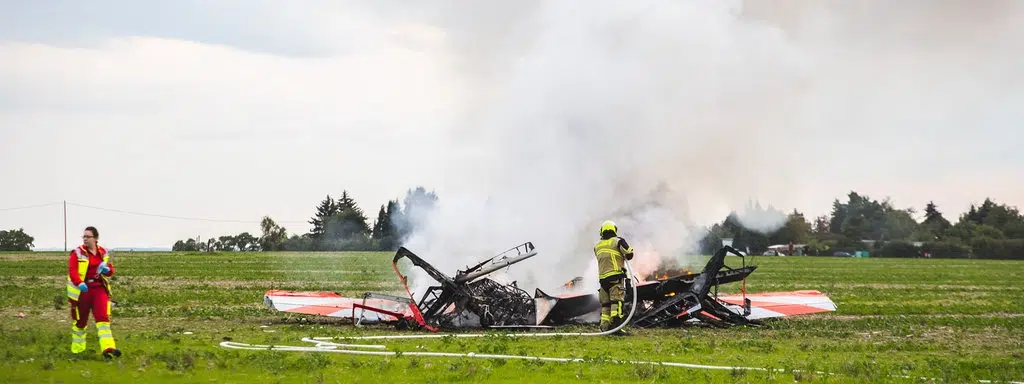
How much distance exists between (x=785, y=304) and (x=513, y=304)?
7305 mm

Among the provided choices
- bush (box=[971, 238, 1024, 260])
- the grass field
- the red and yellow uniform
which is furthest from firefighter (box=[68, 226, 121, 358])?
bush (box=[971, 238, 1024, 260])

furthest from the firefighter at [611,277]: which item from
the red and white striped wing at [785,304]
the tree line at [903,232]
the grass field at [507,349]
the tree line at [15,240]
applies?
the tree line at [15,240]

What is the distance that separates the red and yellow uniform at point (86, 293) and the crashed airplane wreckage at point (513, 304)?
6146mm

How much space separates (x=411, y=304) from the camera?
21.7 meters

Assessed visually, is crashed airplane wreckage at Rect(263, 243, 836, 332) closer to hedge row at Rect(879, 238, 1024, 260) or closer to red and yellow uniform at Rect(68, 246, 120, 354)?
red and yellow uniform at Rect(68, 246, 120, 354)

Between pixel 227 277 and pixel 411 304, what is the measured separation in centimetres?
2704

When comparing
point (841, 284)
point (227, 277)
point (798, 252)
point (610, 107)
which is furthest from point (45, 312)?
point (798, 252)

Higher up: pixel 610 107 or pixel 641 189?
pixel 610 107

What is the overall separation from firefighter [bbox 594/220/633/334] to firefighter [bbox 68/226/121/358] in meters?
9.71

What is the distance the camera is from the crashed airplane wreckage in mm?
21578

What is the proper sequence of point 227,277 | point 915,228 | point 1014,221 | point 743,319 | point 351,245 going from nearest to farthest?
1. point 743,319
2. point 227,277
3. point 351,245
4. point 1014,221
5. point 915,228

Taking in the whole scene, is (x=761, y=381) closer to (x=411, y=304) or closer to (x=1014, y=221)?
(x=411, y=304)

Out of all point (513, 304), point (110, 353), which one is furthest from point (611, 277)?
point (110, 353)

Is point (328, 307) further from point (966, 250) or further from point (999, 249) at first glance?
point (966, 250)
